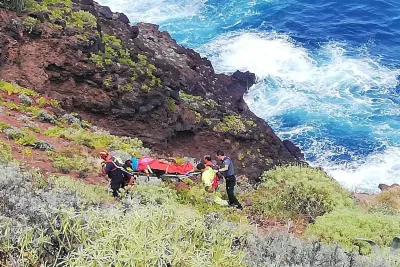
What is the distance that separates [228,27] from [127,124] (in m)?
23.0

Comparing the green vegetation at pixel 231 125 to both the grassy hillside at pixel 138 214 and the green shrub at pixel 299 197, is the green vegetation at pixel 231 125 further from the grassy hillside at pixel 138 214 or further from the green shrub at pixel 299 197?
the green shrub at pixel 299 197

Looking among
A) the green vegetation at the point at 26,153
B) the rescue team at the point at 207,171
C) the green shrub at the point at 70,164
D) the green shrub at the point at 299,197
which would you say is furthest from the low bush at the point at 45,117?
the green shrub at the point at 299,197

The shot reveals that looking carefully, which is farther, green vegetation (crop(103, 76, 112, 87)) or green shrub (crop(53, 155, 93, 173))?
green vegetation (crop(103, 76, 112, 87))

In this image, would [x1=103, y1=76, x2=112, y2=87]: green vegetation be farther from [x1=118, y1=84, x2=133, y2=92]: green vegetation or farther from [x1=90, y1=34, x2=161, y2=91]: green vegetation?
[x1=118, y1=84, x2=133, y2=92]: green vegetation

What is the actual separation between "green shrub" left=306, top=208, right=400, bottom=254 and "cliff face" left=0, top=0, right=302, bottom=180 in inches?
303

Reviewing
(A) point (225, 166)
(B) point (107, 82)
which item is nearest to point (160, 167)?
(A) point (225, 166)

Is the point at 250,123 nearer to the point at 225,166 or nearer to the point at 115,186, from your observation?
the point at 225,166

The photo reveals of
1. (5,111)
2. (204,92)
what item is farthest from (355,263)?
(204,92)

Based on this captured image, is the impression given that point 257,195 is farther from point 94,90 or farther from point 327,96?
point 327,96

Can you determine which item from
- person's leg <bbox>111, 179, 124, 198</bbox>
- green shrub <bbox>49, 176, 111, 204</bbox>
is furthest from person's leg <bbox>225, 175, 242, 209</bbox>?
green shrub <bbox>49, 176, 111, 204</bbox>

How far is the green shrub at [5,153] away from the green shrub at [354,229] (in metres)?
6.45

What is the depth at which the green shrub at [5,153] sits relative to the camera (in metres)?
10.7

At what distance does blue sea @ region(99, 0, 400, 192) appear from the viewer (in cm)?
2812

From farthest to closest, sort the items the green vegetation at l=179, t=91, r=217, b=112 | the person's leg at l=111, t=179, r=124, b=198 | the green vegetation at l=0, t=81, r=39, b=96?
1. the green vegetation at l=179, t=91, r=217, b=112
2. the green vegetation at l=0, t=81, r=39, b=96
3. the person's leg at l=111, t=179, r=124, b=198
